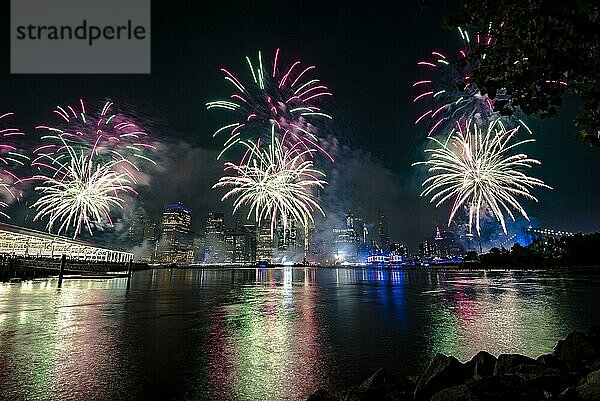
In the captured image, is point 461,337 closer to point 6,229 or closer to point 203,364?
point 203,364

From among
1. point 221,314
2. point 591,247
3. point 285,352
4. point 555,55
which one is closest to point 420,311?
point 221,314

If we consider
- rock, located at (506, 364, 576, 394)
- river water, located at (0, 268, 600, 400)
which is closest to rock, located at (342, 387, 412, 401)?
rock, located at (506, 364, 576, 394)

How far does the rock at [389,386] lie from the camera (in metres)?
7.41

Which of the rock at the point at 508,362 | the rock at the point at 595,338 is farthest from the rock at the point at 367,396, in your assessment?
the rock at the point at 595,338

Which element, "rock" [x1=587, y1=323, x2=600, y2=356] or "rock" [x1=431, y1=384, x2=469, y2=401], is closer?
"rock" [x1=431, y1=384, x2=469, y2=401]

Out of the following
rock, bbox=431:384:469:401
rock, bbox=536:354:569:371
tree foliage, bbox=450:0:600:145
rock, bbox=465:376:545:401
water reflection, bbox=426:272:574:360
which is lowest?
water reflection, bbox=426:272:574:360

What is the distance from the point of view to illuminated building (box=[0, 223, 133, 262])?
62.6 metres

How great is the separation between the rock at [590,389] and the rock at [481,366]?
2738 millimetres

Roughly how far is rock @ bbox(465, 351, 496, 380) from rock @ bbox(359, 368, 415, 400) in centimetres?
151

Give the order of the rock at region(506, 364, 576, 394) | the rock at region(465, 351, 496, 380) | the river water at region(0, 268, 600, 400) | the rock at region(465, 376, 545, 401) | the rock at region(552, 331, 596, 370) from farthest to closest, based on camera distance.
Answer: the river water at region(0, 268, 600, 400)
the rock at region(552, 331, 596, 370)
the rock at region(465, 351, 496, 380)
the rock at region(506, 364, 576, 394)
the rock at region(465, 376, 545, 401)

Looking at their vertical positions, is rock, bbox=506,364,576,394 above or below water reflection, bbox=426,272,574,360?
above

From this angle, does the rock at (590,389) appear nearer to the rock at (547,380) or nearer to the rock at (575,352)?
the rock at (547,380)

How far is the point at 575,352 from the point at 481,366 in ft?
7.68

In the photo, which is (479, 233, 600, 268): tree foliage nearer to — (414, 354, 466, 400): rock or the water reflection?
the water reflection
